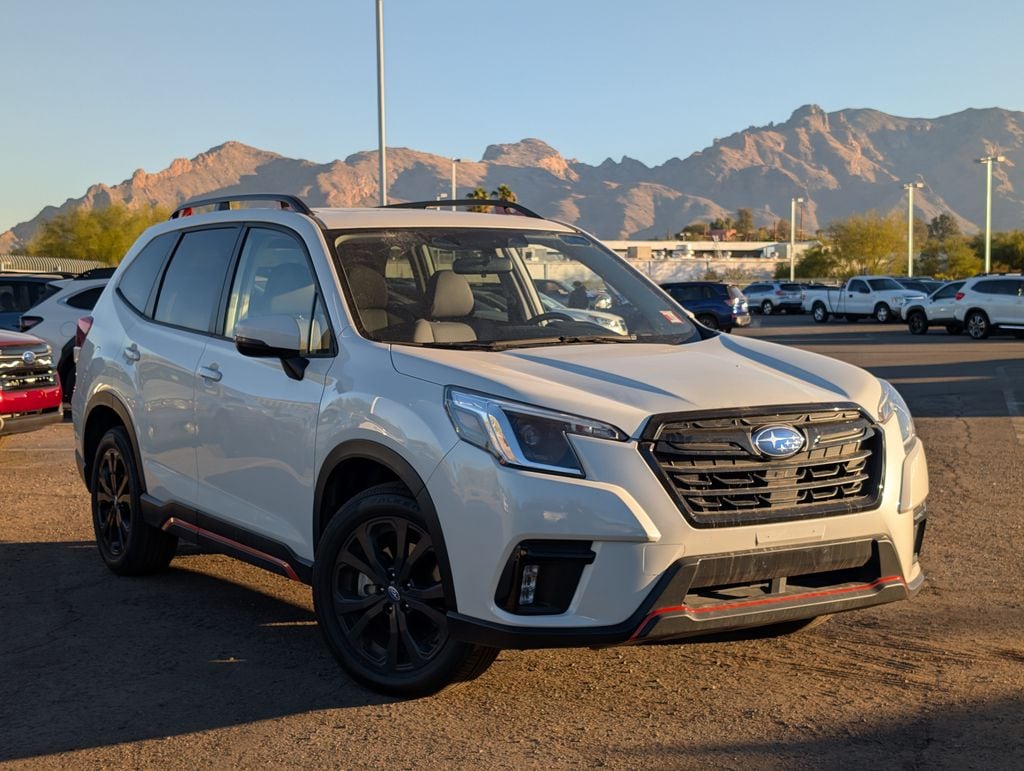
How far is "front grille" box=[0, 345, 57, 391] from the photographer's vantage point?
1127 cm

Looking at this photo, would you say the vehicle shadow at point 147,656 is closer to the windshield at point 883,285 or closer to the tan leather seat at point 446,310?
the tan leather seat at point 446,310

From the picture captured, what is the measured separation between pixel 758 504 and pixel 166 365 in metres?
3.27

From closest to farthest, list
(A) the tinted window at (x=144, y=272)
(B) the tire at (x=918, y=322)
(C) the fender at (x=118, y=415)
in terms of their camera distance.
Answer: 1. (C) the fender at (x=118, y=415)
2. (A) the tinted window at (x=144, y=272)
3. (B) the tire at (x=918, y=322)

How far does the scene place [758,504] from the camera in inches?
172

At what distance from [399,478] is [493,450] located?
0.58 m

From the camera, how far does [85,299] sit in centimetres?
1608

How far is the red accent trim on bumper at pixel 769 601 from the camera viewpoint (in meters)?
4.21

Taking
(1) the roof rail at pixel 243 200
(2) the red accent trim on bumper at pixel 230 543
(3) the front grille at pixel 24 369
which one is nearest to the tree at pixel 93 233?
(3) the front grille at pixel 24 369

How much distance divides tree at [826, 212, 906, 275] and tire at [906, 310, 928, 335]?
6845 centimetres

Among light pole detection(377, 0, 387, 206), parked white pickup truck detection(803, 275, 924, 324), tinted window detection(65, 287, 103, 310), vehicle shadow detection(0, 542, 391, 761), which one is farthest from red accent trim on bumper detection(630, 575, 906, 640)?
parked white pickup truck detection(803, 275, 924, 324)

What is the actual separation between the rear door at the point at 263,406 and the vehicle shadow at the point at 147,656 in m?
0.52

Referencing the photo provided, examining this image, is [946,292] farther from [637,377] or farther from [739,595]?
[739,595]

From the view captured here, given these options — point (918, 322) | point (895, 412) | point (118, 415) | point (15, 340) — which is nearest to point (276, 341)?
point (118, 415)

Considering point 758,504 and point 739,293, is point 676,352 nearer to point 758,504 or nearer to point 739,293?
point 758,504
